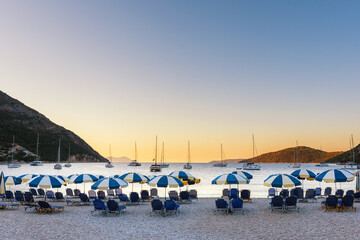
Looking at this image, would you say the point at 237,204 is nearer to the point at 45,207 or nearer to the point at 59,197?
the point at 45,207

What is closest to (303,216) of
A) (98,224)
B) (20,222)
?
(98,224)

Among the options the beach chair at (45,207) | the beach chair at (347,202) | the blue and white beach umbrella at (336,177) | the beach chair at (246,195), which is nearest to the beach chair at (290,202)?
the beach chair at (347,202)

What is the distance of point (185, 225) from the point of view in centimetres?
1420

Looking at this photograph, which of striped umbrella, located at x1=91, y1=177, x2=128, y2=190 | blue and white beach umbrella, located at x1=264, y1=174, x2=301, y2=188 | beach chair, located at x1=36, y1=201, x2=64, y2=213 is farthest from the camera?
striped umbrella, located at x1=91, y1=177, x2=128, y2=190

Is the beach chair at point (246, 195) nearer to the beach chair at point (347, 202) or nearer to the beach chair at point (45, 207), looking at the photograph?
the beach chair at point (347, 202)

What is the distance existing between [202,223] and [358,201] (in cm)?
1138

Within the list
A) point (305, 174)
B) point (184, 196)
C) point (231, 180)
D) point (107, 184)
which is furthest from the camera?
point (305, 174)

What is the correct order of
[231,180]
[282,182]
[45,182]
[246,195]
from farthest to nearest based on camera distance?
[246,195]
[45,182]
[231,180]
[282,182]

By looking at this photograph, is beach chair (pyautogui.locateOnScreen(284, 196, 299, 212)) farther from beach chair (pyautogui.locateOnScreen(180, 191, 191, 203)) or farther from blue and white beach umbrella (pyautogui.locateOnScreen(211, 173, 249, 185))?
beach chair (pyautogui.locateOnScreen(180, 191, 191, 203))

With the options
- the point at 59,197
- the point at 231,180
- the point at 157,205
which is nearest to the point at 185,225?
the point at 157,205

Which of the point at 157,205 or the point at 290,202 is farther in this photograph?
the point at 290,202

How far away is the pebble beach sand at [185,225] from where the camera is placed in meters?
12.0

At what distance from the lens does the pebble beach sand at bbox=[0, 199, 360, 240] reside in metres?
12.0

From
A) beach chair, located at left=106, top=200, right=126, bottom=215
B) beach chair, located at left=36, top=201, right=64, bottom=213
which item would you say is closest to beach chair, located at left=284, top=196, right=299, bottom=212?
beach chair, located at left=106, top=200, right=126, bottom=215
